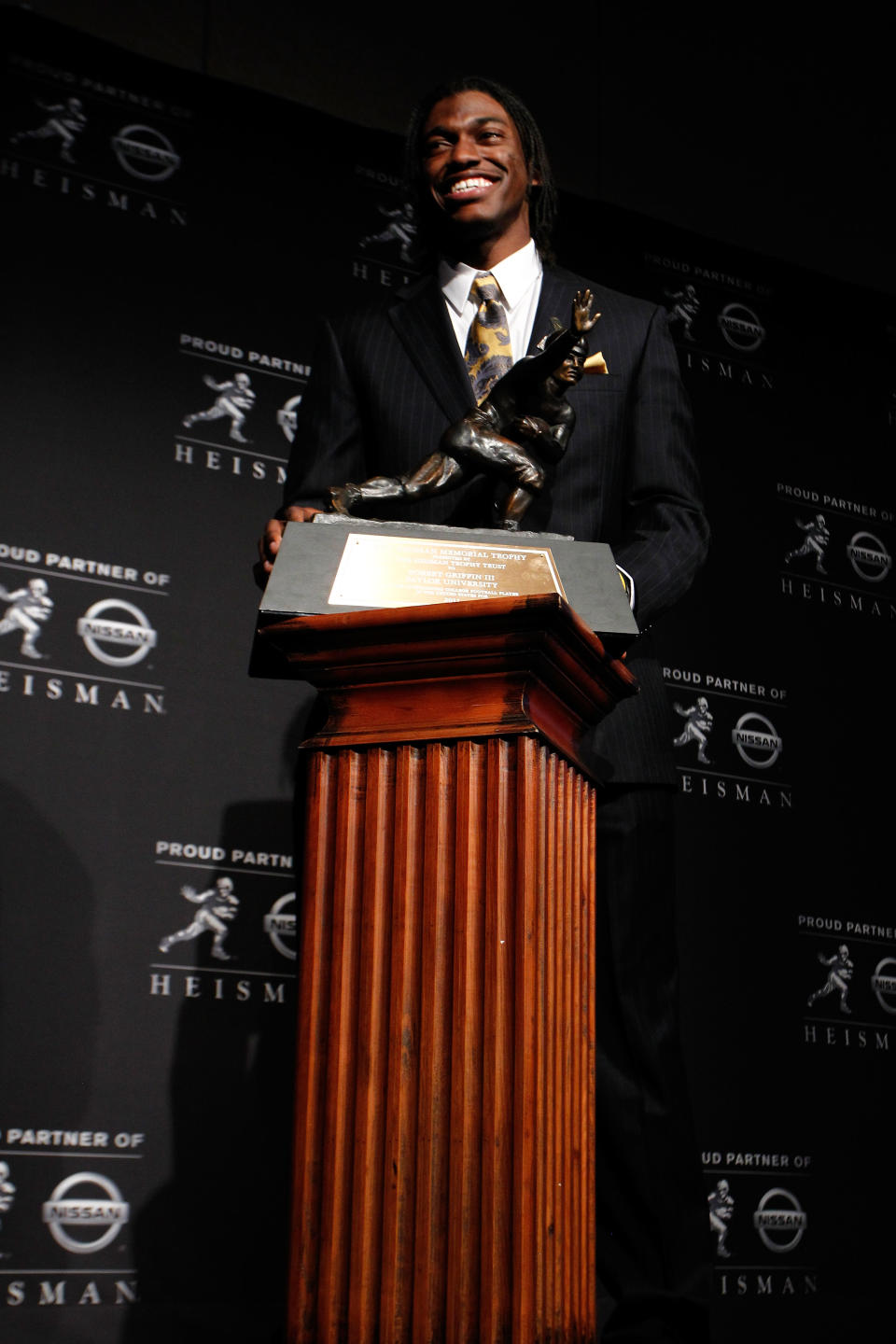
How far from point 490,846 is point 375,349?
106 centimetres

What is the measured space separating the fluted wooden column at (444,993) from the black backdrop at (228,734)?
1.27 meters

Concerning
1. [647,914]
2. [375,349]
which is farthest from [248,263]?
[647,914]

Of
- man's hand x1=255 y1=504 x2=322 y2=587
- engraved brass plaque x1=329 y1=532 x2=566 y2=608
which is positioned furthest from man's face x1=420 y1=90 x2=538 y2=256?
engraved brass plaque x1=329 y1=532 x2=566 y2=608

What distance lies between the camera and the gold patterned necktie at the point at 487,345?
2.11m

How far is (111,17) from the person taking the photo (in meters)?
3.26

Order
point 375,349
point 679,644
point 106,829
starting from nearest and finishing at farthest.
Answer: point 375,349
point 106,829
point 679,644

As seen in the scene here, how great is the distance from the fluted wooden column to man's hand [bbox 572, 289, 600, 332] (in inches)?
17.1

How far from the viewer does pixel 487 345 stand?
212cm

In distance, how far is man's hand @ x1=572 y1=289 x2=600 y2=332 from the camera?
5.76 feet

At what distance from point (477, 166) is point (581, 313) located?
1.96 ft

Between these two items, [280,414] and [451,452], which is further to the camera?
[280,414]

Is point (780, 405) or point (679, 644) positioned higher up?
point (780, 405)

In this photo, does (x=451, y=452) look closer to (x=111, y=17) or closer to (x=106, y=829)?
(x=106, y=829)

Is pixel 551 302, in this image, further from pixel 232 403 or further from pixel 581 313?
pixel 232 403
